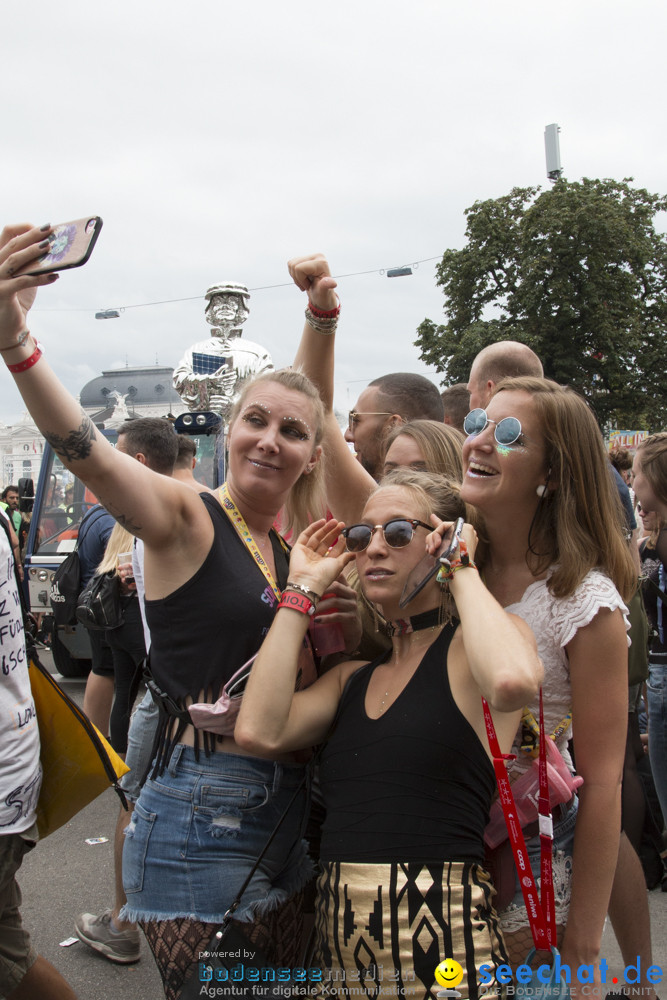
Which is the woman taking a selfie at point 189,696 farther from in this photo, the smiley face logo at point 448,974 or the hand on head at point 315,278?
the hand on head at point 315,278

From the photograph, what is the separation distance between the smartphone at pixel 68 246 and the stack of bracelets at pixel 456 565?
3.25ft

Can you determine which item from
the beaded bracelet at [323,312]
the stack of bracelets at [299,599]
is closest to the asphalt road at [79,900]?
the stack of bracelets at [299,599]

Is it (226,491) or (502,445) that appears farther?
(226,491)

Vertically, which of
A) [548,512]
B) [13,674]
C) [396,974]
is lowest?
[396,974]

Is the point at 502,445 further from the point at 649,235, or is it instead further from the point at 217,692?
the point at 649,235

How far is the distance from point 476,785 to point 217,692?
0.62 metres

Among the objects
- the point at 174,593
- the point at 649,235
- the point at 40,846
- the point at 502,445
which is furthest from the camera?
the point at 649,235

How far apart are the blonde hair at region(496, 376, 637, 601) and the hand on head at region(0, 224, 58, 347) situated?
121cm

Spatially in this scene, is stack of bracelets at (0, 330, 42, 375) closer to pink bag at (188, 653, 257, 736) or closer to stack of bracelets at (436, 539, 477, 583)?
pink bag at (188, 653, 257, 736)

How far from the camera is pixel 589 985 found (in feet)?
5.44

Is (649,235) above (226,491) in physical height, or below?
above

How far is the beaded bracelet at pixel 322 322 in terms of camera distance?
2.29 meters

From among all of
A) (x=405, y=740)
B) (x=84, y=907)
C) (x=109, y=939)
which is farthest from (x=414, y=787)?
(x=84, y=907)

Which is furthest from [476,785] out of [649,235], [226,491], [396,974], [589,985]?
[649,235]
